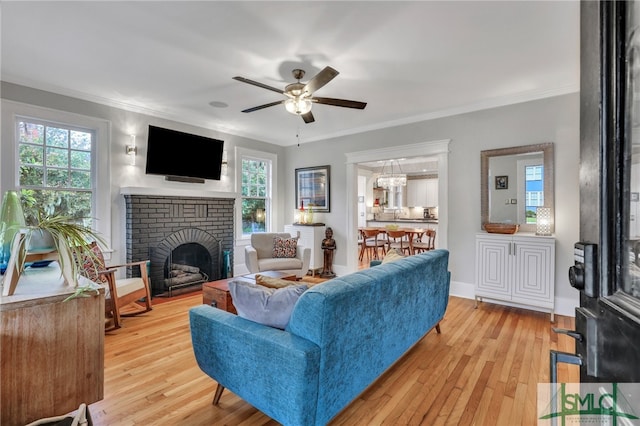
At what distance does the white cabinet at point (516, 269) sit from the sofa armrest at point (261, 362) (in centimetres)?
306

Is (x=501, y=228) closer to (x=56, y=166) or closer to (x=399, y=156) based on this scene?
(x=399, y=156)

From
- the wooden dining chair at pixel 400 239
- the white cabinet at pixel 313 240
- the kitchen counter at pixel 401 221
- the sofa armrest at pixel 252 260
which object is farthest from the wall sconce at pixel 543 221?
the kitchen counter at pixel 401 221

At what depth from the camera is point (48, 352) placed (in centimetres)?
145

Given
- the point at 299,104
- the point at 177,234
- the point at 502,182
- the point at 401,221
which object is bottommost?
the point at 177,234

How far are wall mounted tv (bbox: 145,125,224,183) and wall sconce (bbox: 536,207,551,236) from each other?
15.2ft

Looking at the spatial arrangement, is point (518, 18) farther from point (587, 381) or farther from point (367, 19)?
point (587, 381)

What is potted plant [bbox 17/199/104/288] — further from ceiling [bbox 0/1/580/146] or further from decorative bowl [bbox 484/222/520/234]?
decorative bowl [bbox 484/222/520/234]

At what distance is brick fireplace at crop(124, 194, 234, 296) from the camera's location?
404 cm

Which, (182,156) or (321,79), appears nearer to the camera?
(321,79)

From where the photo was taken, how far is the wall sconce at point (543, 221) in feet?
11.4

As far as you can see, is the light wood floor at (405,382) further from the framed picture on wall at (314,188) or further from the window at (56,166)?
the framed picture on wall at (314,188)

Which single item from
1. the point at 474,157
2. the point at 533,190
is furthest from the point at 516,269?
the point at 474,157

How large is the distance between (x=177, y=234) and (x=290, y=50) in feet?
10.2

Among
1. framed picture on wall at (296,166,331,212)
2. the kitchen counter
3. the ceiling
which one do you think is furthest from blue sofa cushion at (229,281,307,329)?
the kitchen counter
